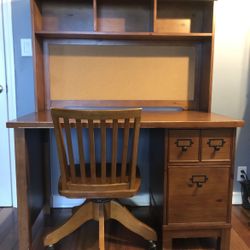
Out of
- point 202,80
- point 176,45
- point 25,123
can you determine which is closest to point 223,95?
point 202,80

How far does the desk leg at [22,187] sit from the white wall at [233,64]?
136 centimetres

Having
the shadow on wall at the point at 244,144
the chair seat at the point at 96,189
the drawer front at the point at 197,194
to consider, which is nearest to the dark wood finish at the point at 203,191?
the drawer front at the point at 197,194

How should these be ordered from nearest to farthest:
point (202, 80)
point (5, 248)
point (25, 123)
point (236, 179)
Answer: point (25, 123)
point (5, 248)
point (202, 80)
point (236, 179)

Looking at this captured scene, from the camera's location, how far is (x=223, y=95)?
1989mm

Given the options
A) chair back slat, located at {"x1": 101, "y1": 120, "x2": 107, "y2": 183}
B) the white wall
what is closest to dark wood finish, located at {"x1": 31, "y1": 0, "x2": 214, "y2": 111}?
the white wall

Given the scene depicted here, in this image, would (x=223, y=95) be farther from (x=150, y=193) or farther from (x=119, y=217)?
(x=119, y=217)

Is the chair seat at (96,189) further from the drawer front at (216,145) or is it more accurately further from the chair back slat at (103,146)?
the drawer front at (216,145)

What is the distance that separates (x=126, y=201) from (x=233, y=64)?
1293 millimetres

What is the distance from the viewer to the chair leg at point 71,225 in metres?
1.49

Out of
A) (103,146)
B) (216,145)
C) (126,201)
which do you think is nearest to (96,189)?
(103,146)

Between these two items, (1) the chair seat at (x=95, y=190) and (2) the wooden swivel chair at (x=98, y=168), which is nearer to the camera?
(2) the wooden swivel chair at (x=98, y=168)

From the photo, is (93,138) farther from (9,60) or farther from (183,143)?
(9,60)

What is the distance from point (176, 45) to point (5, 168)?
1528 millimetres

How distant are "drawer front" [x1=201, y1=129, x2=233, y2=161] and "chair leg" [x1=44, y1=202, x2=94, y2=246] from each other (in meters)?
0.70
